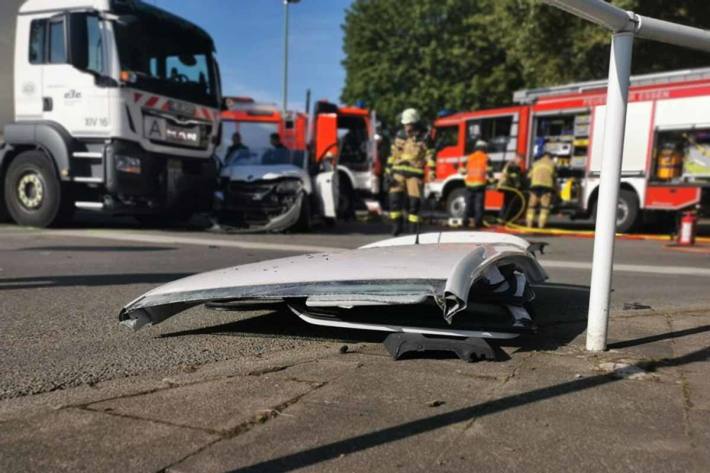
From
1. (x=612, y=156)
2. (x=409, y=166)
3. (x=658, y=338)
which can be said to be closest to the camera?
(x=612, y=156)

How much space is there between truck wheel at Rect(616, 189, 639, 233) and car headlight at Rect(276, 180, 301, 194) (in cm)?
616

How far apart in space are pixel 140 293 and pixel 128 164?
4.32 meters

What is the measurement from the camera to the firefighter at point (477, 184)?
1247 centimetres

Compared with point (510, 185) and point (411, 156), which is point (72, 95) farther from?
point (510, 185)

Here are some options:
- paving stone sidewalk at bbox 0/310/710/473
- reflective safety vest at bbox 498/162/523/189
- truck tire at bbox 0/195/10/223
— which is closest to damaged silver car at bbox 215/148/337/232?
truck tire at bbox 0/195/10/223

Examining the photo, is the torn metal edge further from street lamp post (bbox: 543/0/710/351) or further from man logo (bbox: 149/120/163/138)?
man logo (bbox: 149/120/163/138)

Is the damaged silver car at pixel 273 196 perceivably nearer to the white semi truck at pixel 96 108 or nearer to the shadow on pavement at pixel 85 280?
the white semi truck at pixel 96 108

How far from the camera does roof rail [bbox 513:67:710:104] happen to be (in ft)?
36.4

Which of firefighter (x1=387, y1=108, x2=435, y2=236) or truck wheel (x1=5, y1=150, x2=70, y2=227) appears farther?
firefighter (x1=387, y1=108, x2=435, y2=236)

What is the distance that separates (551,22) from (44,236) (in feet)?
40.1

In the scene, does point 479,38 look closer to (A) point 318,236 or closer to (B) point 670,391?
(A) point 318,236

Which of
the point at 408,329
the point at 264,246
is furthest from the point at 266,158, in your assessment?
the point at 408,329

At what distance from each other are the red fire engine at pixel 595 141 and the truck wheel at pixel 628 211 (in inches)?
0.7

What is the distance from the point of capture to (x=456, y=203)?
1395 centimetres
